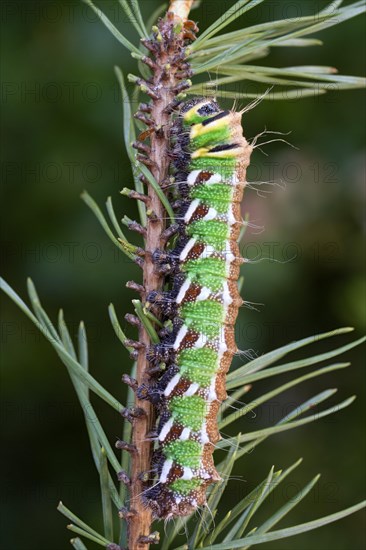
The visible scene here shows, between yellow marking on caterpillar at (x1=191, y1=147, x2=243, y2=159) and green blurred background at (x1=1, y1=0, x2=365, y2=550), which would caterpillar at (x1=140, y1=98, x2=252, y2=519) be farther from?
green blurred background at (x1=1, y1=0, x2=365, y2=550)

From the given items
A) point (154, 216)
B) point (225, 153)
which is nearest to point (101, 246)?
point (225, 153)

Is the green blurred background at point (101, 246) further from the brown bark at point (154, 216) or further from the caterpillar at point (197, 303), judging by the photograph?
the brown bark at point (154, 216)

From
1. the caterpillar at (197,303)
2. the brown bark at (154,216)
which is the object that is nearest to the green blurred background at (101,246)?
the caterpillar at (197,303)

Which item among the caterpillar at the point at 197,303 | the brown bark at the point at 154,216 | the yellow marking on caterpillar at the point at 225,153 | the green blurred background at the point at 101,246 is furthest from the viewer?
the green blurred background at the point at 101,246

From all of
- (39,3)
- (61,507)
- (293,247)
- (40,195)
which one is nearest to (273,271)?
(293,247)

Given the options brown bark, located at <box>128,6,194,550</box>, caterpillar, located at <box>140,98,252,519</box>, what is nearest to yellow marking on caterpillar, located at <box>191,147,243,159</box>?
caterpillar, located at <box>140,98,252,519</box>

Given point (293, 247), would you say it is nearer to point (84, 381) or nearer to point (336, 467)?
point (336, 467)

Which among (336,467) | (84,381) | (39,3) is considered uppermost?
(39,3)

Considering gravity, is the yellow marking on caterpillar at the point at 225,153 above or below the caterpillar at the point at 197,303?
above
